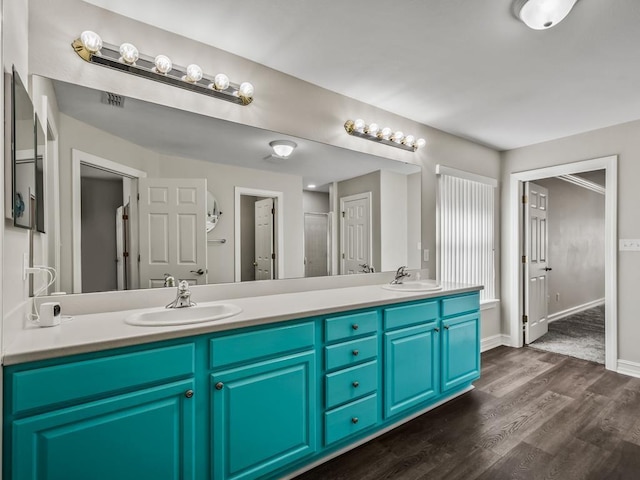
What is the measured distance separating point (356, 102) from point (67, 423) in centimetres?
258

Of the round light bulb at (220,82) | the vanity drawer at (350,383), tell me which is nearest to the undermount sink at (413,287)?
the vanity drawer at (350,383)

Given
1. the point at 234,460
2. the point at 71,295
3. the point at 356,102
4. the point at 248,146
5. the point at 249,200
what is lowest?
the point at 234,460

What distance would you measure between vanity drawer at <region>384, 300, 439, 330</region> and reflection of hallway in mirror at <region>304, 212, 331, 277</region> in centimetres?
63

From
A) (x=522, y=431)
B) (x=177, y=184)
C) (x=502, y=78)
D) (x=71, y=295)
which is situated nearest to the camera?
(x=71, y=295)

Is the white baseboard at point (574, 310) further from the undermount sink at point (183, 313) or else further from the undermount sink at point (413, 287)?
the undermount sink at point (183, 313)

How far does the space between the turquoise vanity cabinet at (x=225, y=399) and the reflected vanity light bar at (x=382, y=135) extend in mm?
1364

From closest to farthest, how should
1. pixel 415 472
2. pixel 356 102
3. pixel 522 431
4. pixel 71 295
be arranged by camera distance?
pixel 71 295 < pixel 415 472 < pixel 522 431 < pixel 356 102

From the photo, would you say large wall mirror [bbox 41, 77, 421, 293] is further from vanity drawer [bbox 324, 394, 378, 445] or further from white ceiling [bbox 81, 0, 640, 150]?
vanity drawer [bbox 324, 394, 378, 445]

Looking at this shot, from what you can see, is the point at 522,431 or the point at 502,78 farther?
the point at 502,78

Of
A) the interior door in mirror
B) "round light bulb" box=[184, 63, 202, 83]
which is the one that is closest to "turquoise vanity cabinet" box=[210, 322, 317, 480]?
the interior door in mirror

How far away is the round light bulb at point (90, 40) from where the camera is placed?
1.55m

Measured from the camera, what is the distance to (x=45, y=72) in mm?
1517

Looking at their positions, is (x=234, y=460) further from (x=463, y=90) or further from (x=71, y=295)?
(x=463, y=90)

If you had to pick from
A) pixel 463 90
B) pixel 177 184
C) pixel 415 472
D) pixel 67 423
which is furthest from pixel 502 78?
pixel 67 423
